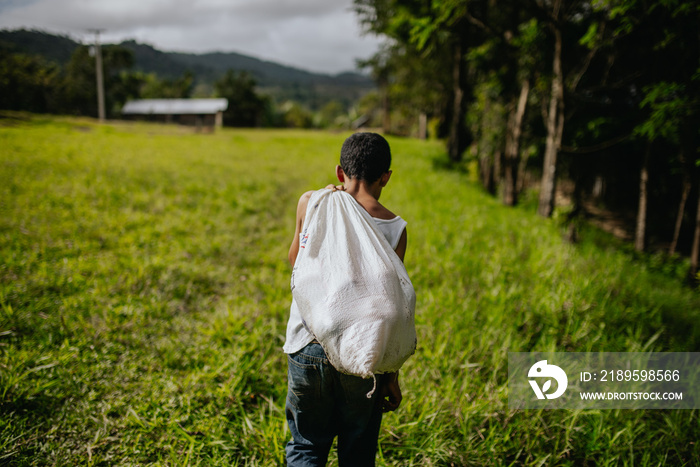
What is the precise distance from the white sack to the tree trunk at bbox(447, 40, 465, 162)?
1157cm

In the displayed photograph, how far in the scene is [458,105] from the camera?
12398 mm

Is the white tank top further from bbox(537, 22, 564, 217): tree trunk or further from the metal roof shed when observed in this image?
the metal roof shed

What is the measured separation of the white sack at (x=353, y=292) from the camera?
106 cm

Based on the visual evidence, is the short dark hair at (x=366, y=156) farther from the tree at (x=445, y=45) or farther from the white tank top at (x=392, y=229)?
the tree at (x=445, y=45)

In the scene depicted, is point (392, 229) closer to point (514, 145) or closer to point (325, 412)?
point (325, 412)

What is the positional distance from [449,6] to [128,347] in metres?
5.57

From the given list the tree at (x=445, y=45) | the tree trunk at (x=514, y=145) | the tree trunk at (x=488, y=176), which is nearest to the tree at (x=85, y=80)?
the tree at (x=445, y=45)

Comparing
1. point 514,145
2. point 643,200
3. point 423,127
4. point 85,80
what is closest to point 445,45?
point 514,145

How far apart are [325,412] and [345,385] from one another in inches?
7.8

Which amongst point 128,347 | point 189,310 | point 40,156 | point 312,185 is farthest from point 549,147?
point 40,156

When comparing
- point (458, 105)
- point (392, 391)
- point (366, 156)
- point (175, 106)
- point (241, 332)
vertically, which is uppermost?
point (175, 106)

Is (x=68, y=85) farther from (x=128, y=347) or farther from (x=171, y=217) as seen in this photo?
(x=128, y=347)

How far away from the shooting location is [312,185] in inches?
362

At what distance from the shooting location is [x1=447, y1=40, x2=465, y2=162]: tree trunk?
11.6 m
